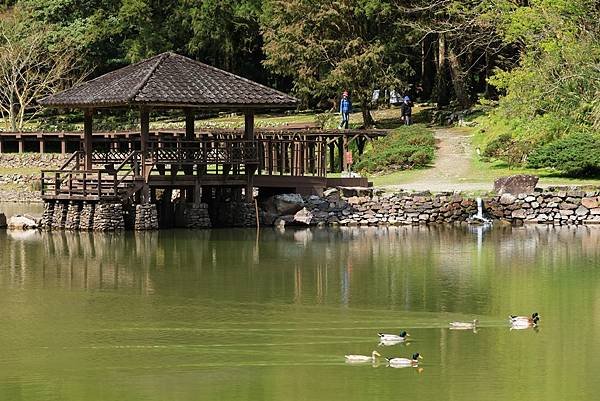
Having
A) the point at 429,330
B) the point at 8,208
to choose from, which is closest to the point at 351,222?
the point at 8,208

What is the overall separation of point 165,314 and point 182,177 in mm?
14646

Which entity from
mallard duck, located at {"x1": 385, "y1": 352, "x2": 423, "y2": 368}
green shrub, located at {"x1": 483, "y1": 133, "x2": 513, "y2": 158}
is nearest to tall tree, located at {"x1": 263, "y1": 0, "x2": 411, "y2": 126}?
green shrub, located at {"x1": 483, "y1": 133, "x2": 513, "y2": 158}

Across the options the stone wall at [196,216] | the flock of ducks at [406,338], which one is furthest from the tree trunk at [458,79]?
the flock of ducks at [406,338]

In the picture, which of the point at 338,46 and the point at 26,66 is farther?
the point at 26,66

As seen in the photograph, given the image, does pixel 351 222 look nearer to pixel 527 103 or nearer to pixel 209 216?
pixel 209 216

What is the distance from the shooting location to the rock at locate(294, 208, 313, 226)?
37781 millimetres

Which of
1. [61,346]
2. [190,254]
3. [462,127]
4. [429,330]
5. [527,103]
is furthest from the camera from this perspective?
[462,127]

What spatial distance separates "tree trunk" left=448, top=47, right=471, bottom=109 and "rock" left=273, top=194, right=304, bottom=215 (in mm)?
17169

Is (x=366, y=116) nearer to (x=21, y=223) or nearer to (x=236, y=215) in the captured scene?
(x=236, y=215)

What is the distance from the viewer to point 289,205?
38438 millimetres

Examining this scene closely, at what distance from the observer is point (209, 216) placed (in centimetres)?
3816

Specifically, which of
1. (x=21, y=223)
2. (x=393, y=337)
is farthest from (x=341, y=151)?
(x=393, y=337)

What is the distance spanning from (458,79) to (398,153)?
10920 mm

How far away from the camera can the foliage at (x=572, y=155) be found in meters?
40.2
